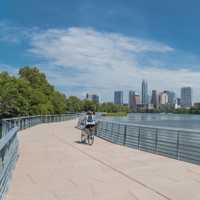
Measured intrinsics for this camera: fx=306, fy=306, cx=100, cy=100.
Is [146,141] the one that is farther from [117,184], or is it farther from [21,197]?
[21,197]

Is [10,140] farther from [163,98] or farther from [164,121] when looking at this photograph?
[163,98]

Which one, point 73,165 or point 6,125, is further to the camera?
point 6,125

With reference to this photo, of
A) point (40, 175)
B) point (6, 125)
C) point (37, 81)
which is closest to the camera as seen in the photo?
point (40, 175)

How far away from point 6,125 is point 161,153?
8.42 m

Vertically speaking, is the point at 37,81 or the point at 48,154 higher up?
the point at 37,81

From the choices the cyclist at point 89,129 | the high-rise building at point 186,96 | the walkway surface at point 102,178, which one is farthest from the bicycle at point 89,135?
the high-rise building at point 186,96

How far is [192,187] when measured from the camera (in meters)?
6.51

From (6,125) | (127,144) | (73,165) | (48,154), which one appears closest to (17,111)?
(6,125)

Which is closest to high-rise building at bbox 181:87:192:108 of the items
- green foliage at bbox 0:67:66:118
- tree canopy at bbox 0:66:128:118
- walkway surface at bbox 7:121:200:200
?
tree canopy at bbox 0:66:128:118

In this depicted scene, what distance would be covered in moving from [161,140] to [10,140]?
254 inches

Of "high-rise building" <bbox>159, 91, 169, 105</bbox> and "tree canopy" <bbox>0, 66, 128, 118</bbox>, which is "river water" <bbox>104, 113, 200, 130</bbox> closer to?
"tree canopy" <bbox>0, 66, 128, 118</bbox>

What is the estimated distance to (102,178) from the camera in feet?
23.8

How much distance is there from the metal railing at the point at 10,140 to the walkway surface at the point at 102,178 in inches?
13.5

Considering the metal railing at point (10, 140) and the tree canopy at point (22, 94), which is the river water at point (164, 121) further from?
the metal railing at point (10, 140)
